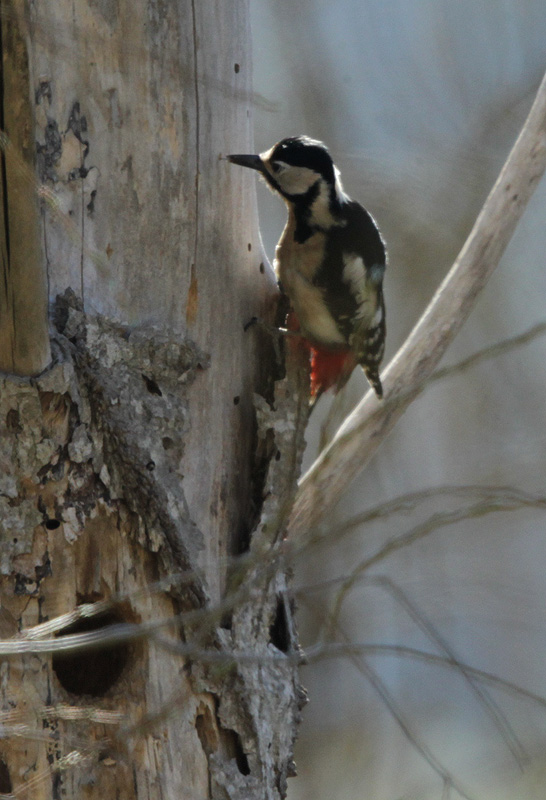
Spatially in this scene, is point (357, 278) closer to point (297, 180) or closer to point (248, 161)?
point (297, 180)

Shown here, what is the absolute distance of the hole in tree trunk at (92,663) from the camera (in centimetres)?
196

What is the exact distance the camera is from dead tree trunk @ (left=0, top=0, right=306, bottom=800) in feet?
5.88

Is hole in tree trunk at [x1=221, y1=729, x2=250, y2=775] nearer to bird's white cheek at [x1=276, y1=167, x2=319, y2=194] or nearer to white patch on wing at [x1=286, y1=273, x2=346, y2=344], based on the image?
white patch on wing at [x1=286, y1=273, x2=346, y2=344]

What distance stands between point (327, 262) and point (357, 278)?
12 centimetres

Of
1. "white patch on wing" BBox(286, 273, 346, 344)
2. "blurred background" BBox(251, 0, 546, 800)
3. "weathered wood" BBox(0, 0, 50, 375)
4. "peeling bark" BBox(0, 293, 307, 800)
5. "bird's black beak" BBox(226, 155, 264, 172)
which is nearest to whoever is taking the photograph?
"weathered wood" BBox(0, 0, 50, 375)

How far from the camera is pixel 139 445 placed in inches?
74.1

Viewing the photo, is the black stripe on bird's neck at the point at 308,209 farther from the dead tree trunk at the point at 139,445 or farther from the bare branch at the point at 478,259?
the dead tree trunk at the point at 139,445

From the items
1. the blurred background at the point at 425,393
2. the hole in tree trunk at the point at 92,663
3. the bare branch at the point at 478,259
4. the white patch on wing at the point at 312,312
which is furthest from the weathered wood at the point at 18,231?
the blurred background at the point at 425,393

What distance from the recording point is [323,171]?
286 cm

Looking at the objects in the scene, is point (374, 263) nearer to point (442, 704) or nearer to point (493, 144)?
point (493, 144)

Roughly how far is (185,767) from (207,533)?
1.74ft

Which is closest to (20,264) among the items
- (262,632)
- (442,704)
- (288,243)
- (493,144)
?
(262,632)

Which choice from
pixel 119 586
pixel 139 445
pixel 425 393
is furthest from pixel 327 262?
pixel 425 393

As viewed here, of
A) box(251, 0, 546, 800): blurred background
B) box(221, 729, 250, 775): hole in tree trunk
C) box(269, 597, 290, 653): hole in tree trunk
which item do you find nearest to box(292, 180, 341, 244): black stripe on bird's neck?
box(251, 0, 546, 800): blurred background
